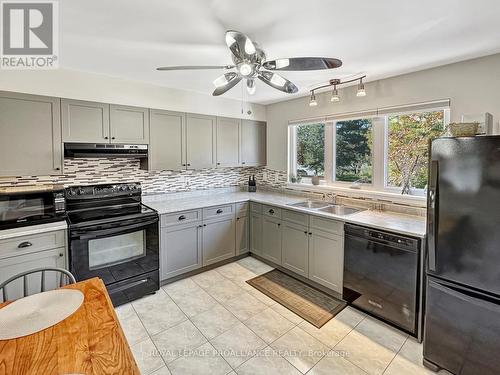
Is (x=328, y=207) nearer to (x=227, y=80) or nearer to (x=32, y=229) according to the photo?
(x=227, y=80)

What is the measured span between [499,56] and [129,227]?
3589 millimetres

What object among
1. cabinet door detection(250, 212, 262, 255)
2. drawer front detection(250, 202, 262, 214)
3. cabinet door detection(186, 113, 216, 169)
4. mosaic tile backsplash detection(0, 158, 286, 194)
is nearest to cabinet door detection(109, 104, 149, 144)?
mosaic tile backsplash detection(0, 158, 286, 194)

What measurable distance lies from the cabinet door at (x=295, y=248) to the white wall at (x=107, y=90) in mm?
1907

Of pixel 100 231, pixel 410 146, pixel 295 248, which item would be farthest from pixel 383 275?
pixel 100 231

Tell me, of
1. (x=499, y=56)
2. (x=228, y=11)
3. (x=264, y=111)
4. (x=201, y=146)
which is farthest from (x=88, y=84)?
(x=499, y=56)

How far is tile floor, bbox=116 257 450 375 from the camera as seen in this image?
6.09ft

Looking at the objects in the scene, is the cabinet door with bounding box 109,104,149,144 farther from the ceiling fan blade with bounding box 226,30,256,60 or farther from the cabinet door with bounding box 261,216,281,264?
the cabinet door with bounding box 261,216,281,264

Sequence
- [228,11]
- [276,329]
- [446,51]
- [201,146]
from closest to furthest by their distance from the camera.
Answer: [228,11]
[446,51]
[276,329]
[201,146]

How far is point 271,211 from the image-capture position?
3.38 meters

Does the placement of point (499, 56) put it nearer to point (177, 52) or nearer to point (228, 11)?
point (228, 11)

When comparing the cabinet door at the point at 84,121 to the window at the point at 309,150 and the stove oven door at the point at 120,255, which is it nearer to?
the stove oven door at the point at 120,255

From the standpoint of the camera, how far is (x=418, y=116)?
2.73 metres

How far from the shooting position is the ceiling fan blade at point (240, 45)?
1476mm

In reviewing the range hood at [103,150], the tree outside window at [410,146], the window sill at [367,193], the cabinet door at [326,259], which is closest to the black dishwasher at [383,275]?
the cabinet door at [326,259]
